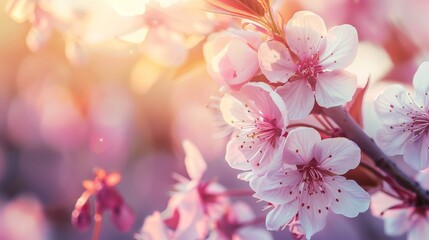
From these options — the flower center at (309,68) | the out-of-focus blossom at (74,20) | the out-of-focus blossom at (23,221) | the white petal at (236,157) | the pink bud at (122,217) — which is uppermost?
the flower center at (309,68)

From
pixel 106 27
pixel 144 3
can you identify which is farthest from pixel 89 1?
pixel 144 3

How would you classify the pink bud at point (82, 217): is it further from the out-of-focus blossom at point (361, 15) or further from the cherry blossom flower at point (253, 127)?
the out-of-focus blossom at point (361, 15)

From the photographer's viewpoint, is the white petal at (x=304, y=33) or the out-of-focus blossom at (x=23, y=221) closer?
the white petal at (x=304, y=33)

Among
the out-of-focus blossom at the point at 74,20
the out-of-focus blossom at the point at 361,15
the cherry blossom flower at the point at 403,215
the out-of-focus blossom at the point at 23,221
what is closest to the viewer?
the cherry blossom flower at the point at 403,215

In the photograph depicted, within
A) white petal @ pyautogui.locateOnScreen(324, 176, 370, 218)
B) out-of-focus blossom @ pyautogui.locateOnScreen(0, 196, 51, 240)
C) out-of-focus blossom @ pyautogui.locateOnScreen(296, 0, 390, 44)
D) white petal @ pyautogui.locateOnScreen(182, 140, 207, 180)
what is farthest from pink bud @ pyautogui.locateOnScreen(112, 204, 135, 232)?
out-of-focus blossom @ pyautogui.locateOnScreen(0, 196, 51, 240)

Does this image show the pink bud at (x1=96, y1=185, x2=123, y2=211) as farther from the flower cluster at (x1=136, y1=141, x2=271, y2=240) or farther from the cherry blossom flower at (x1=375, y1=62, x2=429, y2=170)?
the cherry blossom flower at (x1=375, y1=62, x2=429, y2=170)

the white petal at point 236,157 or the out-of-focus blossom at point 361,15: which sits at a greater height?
the white petal at point 236,157

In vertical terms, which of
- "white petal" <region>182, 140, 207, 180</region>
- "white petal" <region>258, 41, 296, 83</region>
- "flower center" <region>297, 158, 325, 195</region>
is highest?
"white petal" <region>258, 41, 296, 83</region>

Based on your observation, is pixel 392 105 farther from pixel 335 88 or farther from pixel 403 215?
pixel 403 215

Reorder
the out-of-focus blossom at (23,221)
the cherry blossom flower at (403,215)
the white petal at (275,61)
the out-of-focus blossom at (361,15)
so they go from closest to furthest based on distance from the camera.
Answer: the white petal at (275,61) → the cherry blossom flower at (403,215) → the out-of-focus blossom at (361,15) → the out-of-focus blossom at (23,221)

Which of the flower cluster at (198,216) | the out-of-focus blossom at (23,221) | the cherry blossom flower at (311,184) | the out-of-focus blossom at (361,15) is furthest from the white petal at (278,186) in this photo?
the out-of-focus blossom at (23,221)
